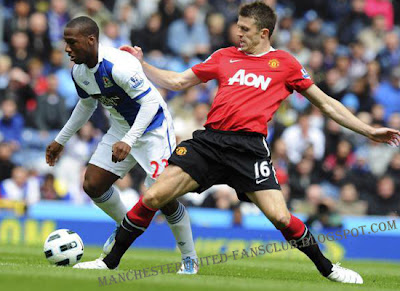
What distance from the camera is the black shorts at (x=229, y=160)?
24.6ft

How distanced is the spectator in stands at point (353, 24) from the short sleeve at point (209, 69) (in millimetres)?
12354

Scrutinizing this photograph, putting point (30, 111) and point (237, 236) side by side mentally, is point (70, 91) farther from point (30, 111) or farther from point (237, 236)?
point (237, 236)

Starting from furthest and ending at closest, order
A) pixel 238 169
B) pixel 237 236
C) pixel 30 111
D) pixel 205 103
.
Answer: pixel 205 103 < pixel 30 111 < pixel 237 236 < pixel 238 169

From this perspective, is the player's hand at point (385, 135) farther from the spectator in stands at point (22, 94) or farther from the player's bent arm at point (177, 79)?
the spectator in stands at point (22, 94)

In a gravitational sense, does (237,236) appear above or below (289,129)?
below

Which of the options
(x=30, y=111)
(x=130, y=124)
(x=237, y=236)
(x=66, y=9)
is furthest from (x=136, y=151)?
(x=66, y=9)

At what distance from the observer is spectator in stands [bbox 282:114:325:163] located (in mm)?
16391

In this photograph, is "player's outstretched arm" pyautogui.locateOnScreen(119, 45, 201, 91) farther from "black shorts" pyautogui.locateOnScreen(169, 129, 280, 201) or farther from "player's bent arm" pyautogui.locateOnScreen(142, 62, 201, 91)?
"black shorts" pyautogui.locateOnScreen(169, 129, 280, 201)

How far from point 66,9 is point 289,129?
530 centimetres

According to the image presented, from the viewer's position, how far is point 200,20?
18531 mm

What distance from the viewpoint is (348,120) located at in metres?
7.72

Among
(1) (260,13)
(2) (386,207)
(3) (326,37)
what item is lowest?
(2) (386,207)

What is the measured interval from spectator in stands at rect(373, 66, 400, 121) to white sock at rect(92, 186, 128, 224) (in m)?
10.3

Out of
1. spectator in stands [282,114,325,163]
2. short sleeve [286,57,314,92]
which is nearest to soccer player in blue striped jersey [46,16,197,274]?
short sleeve [286,57,314,92]
